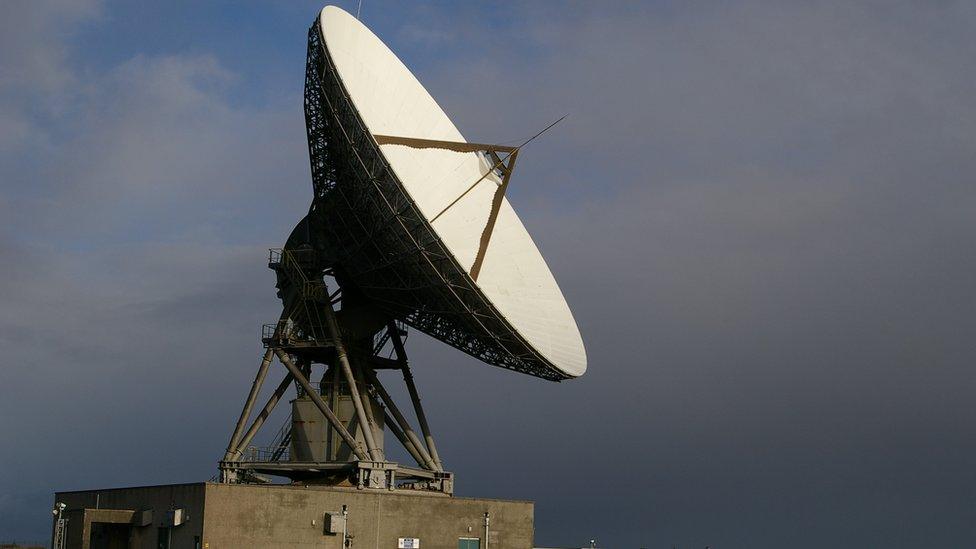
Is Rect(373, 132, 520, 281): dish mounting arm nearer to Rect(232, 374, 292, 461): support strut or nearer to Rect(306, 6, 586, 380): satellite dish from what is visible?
Rect(306, 6, 586, 380): satellite dish

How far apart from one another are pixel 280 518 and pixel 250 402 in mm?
6999

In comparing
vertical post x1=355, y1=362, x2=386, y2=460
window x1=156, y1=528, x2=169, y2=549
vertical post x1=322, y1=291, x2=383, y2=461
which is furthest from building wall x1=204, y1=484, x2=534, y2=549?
vertical post x1=355, y1=362, x2=386, y2=460

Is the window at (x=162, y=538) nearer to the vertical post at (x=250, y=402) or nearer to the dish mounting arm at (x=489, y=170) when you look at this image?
the vertical post at (x=250, y=402)

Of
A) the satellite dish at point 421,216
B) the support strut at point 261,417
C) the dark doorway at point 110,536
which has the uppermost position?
the satellite dish at point 421,216

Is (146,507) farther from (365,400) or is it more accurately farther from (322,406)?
(365,400)

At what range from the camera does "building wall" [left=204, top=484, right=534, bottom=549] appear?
42.8 m

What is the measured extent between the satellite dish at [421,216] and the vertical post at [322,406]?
4156 millimetres

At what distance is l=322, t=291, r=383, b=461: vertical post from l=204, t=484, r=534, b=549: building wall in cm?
216

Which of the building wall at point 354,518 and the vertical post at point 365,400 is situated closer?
the building wall at point 354,518

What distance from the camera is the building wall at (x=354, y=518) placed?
42781 mm

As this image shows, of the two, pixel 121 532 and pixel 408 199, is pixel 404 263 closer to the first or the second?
pixel 408 199

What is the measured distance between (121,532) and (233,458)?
15.8ft

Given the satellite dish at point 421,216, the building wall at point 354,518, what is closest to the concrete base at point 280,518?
the building wall at point 354,518

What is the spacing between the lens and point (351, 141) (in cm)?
4216
